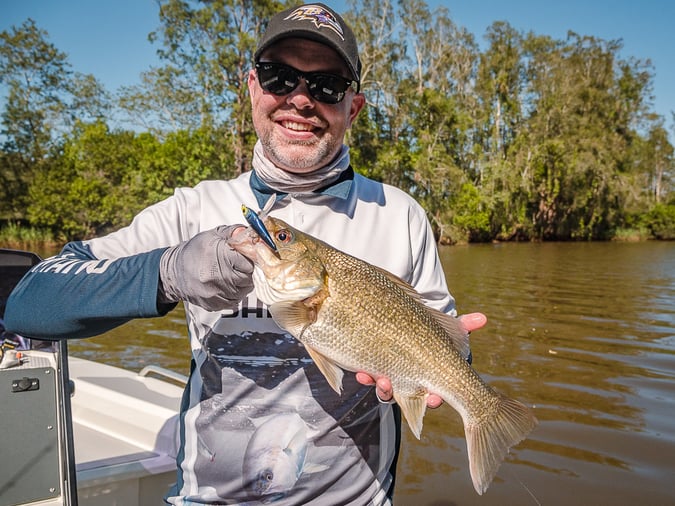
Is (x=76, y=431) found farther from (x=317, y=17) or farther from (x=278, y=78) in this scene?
(x=317, y=17)

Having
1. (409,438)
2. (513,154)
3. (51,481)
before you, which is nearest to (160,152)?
(513,154)

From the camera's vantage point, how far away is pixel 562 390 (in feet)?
21.1

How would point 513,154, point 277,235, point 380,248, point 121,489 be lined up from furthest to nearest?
point 513,154
point 121,489
point 380,248
point 277,235

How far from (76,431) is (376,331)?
270 centimetres

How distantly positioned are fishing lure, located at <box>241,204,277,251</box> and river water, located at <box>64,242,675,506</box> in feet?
10.6

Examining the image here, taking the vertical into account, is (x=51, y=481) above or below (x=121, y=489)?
above

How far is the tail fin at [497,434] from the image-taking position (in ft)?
6.53

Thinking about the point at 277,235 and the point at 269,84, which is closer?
the point at 277,235

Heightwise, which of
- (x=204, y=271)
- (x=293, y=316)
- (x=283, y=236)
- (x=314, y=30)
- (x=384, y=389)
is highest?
(x=314, y=30)

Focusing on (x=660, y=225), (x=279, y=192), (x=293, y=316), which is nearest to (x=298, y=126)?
(x=279, y=192)

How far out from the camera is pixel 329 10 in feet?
7.28

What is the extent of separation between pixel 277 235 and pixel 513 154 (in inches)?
1605

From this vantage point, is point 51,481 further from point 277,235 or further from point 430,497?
point 430,497

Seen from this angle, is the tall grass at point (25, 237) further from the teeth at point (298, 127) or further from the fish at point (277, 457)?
the fish at point (277, 457)
